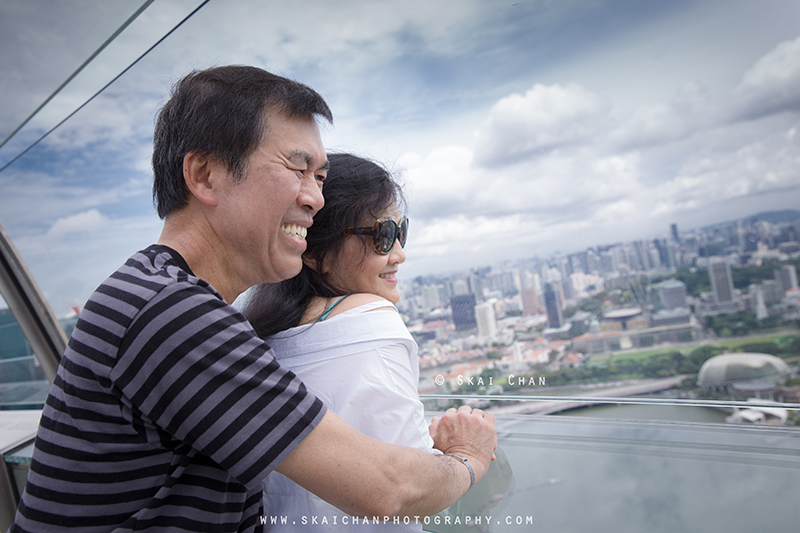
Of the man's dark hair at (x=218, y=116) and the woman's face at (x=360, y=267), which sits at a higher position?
the man's dark hair at (x=218, y=116)

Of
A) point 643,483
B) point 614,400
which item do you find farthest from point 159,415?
point 614,400

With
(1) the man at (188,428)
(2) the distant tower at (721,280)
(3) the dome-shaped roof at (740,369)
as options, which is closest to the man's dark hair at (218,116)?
(1) the man at (188,428)

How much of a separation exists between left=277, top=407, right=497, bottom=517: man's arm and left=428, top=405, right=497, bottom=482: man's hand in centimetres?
21

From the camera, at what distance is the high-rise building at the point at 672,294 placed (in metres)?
1.78

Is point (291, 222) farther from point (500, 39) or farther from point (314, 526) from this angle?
point (500, 39)

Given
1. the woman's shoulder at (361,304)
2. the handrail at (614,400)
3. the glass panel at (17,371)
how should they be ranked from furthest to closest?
the glass panel at (17,371) < the handrail at (614,400) < the woman's shoulder at (361,304)

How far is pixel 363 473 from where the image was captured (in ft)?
2.37

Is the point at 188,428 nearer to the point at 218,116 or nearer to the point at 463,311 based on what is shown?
the point at 218,116

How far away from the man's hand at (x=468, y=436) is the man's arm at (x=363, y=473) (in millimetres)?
215

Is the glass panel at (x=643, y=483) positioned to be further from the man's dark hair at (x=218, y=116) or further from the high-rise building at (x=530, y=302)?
the man's dark hair at (x=218, y=116)

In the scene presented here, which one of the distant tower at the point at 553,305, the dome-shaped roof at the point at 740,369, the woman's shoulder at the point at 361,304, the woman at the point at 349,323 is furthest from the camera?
the distant tower at the point at 553,305

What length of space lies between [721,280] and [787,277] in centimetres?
19

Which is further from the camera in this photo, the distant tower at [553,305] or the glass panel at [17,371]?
the glass panel at [17,371]

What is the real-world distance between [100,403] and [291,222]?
20.6 inches
